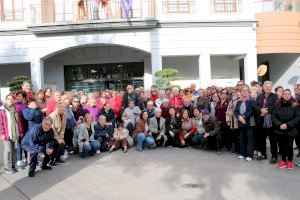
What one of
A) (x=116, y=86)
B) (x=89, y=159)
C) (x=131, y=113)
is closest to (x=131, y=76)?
(x=116, y=86)

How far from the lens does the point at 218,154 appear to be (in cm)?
1014

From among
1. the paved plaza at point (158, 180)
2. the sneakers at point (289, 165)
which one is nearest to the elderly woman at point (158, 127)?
the paved plaza at point (158, 180)

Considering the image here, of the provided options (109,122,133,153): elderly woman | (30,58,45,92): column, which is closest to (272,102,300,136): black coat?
(109,122,133,153): elderly woman

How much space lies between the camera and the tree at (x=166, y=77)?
683 inches

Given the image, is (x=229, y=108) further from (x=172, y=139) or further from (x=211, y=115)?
(x=172, y=139)

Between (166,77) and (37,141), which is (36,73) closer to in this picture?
(166,77)

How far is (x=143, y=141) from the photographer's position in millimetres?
10820

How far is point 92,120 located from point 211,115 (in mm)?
3291

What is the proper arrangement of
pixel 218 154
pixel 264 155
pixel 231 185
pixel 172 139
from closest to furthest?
pixel 231 185 → pixel 264 155 → pixel 218 154 → pixel 172 139

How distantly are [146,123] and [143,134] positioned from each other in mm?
429

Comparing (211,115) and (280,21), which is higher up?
(280,21)

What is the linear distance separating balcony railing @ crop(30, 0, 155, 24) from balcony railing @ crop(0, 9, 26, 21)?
779 millimetres

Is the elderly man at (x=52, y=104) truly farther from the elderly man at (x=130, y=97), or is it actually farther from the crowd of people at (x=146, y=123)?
the elderly man at (x=130, y=97)

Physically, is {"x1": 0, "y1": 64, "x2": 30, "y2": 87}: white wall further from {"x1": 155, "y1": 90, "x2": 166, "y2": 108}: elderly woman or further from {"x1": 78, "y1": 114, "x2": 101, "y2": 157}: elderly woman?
{"x1": 78, "y1": 114, "x2": 101, "y2": 157}: elderly woman
